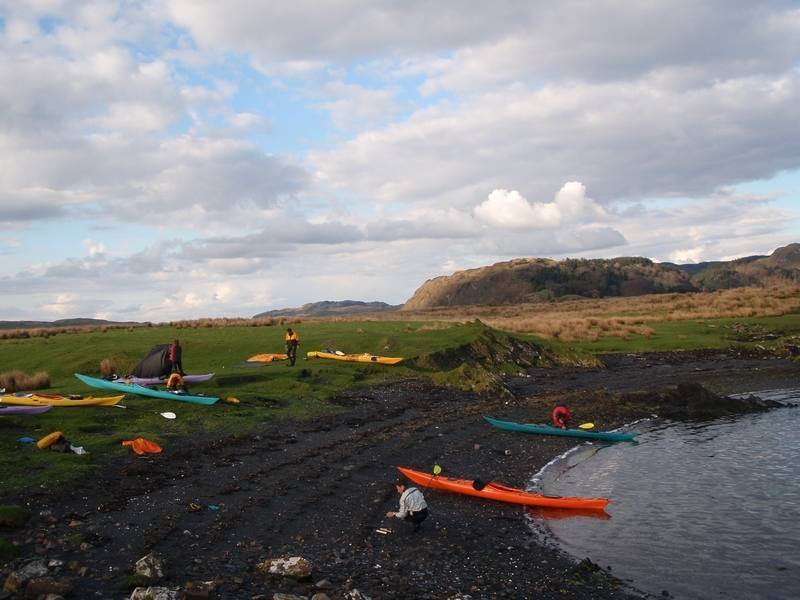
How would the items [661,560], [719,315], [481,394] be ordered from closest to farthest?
[661,560], [481,394], [719,315]

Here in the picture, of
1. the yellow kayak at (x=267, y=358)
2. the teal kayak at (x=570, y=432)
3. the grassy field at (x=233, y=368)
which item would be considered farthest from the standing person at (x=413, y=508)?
the yellow kayak at (x=267, y=358)

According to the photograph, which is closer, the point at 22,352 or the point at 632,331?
the point at 22,352

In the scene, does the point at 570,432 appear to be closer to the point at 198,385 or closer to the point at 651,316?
the point at 198,385

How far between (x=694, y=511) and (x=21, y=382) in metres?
28.3

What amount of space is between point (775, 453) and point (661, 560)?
11475 millimetres

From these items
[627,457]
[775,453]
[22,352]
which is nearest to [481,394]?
[627,457]

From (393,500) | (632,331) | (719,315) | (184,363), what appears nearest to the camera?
(393,500)

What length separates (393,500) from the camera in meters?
16.7

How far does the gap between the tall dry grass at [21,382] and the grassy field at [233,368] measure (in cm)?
62

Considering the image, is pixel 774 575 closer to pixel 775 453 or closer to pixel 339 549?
pixel 339 549

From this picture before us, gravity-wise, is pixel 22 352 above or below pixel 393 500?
above

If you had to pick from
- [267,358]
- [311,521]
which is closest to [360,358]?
[267,358]

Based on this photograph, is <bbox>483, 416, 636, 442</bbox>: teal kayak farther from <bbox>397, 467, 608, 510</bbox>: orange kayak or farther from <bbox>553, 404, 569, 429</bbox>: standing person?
<bbox>397, 467, 608, 510</bbox>: orange kayak

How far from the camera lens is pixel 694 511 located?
16.5 meters
